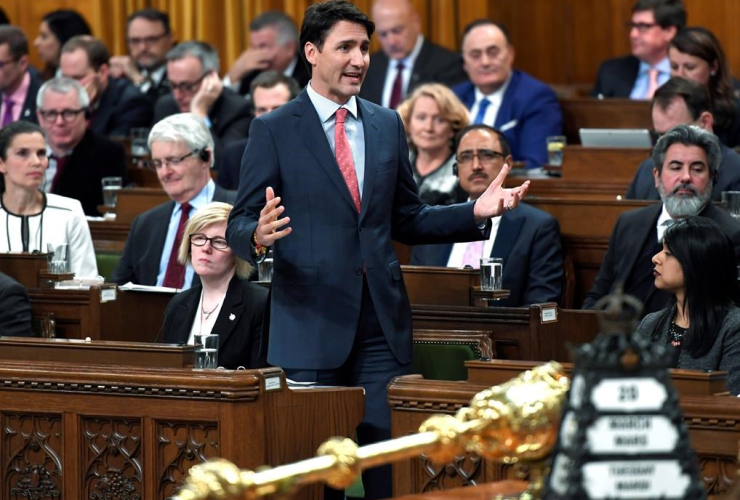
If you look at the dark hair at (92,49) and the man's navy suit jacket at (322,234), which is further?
the dark hair at (92,49)

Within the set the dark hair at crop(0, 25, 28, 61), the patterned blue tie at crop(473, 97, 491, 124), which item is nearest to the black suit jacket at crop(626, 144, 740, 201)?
the patterned blue tie at crop(473, 97, 491, 124)

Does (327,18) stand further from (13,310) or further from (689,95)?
(689,95)

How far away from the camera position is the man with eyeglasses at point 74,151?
6.85 metres

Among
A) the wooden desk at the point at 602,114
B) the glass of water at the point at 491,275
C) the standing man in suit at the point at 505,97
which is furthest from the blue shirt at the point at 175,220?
the wooden desk at the point at 602,114

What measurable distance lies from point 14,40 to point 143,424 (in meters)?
5.52

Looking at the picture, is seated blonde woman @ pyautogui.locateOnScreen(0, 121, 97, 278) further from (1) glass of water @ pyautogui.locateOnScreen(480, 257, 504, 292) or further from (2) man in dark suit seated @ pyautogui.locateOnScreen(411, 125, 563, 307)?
(1) glass of water @ pyautogui.locateOnScreen(480, 257, 504, 292)

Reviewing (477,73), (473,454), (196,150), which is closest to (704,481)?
(473,454)

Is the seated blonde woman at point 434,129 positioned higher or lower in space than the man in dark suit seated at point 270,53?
lower

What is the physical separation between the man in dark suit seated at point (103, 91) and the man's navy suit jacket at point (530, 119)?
2.27m

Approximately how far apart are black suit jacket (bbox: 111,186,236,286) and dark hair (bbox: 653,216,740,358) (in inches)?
82.0

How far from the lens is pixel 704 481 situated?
2.69 meters

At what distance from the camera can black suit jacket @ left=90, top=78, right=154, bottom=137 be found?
322 inches

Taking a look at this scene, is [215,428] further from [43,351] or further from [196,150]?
[196,150]

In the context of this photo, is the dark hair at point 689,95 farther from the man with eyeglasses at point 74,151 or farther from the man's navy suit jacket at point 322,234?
the man with eyeglasses at point 74,151
